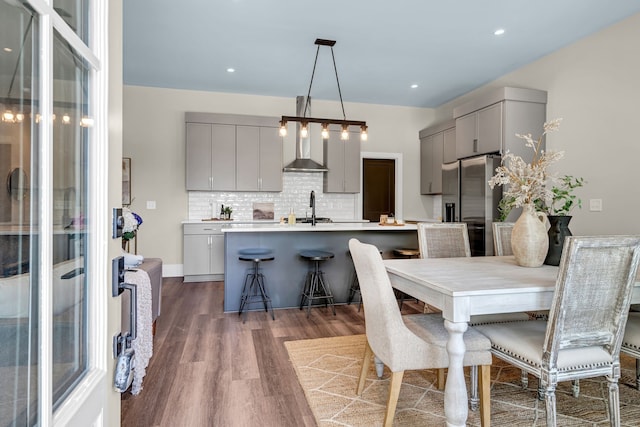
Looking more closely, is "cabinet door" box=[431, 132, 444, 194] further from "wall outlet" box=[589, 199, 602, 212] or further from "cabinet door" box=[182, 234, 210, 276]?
"cabinet door" box=[182, 234, 210, 276]

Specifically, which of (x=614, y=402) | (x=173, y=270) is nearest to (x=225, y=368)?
(x=614, y=402)

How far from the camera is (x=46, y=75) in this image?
650mm

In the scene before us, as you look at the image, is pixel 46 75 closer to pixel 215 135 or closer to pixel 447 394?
pixel 447 394

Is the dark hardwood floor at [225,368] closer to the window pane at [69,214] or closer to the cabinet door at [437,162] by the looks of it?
the window pane at [69,214]

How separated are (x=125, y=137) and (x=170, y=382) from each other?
4.41m

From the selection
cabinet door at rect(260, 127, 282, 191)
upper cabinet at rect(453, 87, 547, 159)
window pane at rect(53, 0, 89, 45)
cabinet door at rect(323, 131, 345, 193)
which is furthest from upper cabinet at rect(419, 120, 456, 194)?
window pane at rect(53, 0, 89, 45)

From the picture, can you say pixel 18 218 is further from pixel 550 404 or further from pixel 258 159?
pixel 258 159

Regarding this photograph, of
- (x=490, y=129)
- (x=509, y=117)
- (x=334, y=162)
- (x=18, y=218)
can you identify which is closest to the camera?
(x=18, y=218)

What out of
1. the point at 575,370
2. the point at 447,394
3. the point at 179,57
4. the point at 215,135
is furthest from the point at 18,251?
the point at 215,135

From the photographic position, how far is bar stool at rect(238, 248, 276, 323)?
12.1 feet

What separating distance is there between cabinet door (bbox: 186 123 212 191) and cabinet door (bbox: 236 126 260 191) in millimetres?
449

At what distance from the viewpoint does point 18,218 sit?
574 millimetres

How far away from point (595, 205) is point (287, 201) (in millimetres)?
4164

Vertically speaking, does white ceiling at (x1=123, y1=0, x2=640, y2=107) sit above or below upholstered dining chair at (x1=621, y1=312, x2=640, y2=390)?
above
